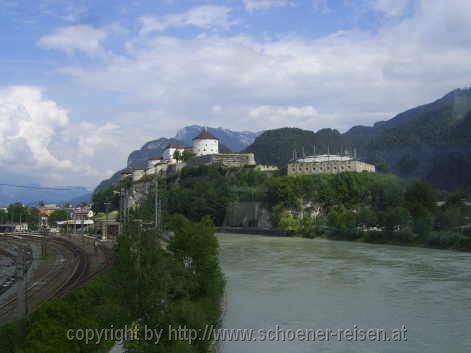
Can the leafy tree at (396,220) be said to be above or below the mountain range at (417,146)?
below

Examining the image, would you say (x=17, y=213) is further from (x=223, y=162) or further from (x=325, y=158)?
(x=325, y=158)

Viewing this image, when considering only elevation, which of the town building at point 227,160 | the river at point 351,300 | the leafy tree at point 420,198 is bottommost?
the river at point 351,300

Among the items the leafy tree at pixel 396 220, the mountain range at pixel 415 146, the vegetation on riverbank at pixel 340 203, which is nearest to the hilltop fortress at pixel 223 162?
the vegetation on riverbank at pixel 340 203

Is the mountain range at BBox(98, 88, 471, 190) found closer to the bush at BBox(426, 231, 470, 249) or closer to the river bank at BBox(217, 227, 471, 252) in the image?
the river bank at BBox(217, 227, 471, 252)

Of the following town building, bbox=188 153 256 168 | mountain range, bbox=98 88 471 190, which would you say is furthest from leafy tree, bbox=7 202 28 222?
mountain range, bbox=98 88 471 190

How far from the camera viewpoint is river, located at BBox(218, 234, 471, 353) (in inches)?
443

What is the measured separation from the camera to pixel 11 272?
21719 mm

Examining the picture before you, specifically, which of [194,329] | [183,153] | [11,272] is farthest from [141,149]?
[194,329]

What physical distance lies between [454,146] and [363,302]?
6211cm

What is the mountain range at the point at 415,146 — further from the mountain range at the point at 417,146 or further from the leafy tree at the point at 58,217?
the leafy tree at the point at 58,217

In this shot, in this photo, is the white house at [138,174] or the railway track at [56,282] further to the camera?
the white house at [138,174]

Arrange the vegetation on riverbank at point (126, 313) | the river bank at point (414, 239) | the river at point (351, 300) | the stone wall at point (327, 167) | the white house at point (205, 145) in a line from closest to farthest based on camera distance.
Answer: the vegetation on riverbank at point (126, 313) → the river at point (351, 300) → the river bank at point (414, 239) → the stone wall at point (327, 167) → the white house at point (205, 145)

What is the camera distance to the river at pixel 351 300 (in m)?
11.2

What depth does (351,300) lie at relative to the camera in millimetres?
15664
